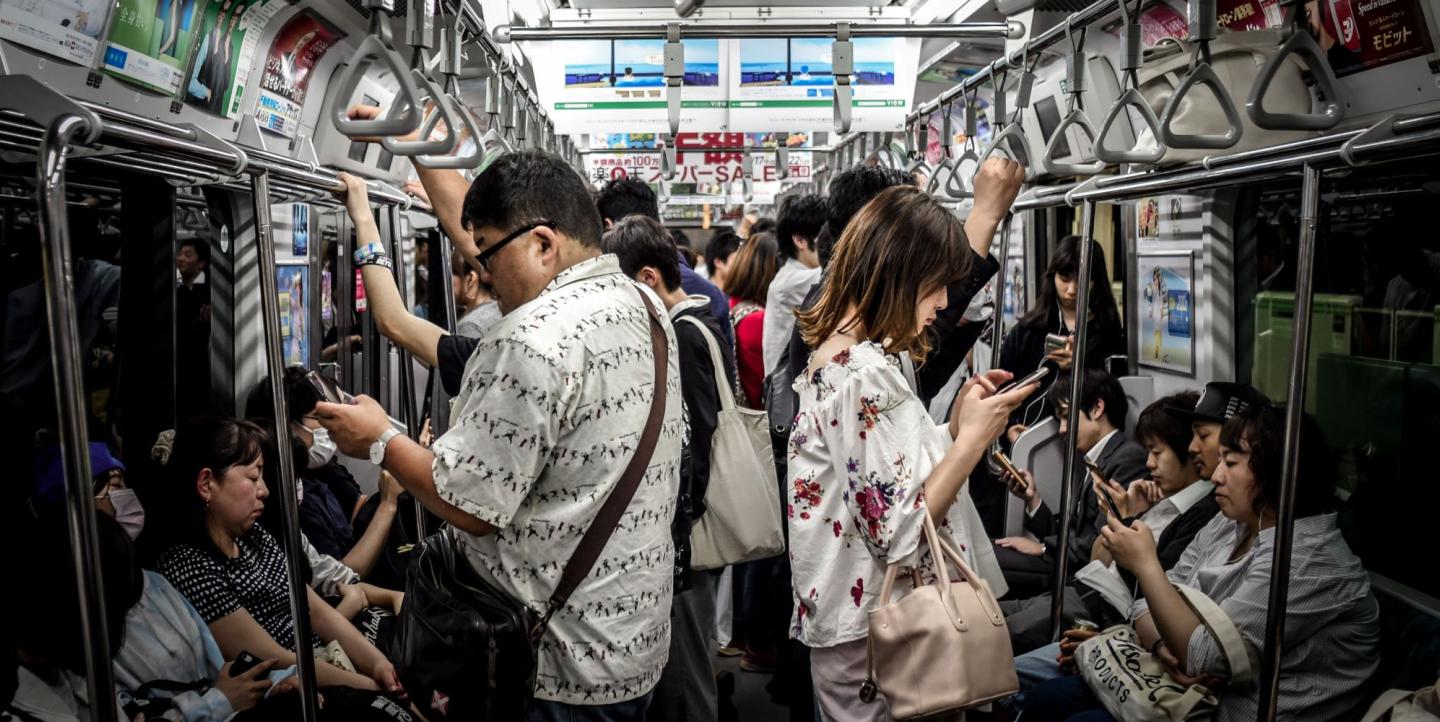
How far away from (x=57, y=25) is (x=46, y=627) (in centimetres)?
166

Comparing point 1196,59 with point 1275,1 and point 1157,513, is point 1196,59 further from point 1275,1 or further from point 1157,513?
point 1157,513

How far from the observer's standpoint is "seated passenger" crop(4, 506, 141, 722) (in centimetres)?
224

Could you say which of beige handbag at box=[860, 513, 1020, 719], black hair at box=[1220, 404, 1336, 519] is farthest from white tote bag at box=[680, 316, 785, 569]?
black hair at box=[1220, 404, 1336, 519]

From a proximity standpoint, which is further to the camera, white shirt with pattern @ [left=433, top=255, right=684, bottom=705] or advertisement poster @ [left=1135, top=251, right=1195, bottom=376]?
advertisement poster @ [left=1135, top=251, right=1195, bottom=376]

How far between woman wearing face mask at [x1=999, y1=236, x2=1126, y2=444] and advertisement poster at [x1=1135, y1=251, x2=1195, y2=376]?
0.15m

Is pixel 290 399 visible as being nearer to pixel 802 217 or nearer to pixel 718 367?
pixel 718 367

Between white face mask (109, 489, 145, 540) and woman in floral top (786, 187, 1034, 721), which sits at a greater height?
woman in floral top (786, 187, 1034, 721)

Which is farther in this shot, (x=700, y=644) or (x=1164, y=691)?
(x=700, y=644)

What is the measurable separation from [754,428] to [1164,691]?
4.62 ft

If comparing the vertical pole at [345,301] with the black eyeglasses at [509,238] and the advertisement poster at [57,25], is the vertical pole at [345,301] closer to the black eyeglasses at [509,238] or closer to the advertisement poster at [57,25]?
the advertisement poster at [57,25]

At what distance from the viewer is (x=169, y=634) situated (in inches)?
110

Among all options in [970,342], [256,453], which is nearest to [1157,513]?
[970,342]

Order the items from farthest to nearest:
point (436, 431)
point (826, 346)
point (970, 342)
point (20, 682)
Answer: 1. point (436, 431)
2. point (970, 342)
3. point (826, 346)
4. point (20, 682)

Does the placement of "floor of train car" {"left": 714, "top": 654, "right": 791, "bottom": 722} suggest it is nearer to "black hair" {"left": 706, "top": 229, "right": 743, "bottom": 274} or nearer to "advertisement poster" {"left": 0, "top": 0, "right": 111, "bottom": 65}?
"advertisement poster" {"left": 0, "top": 0, "right": 111, "bottom": 65}
